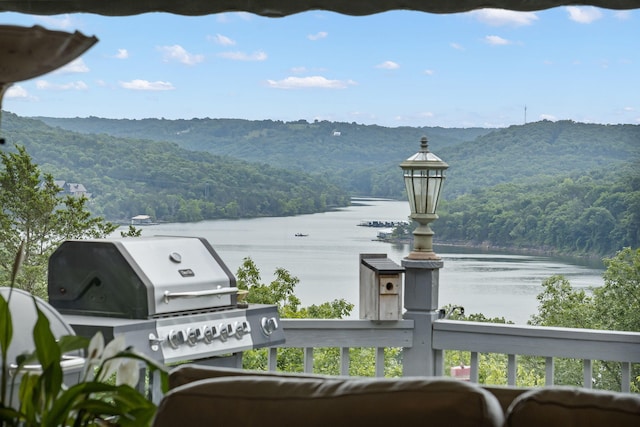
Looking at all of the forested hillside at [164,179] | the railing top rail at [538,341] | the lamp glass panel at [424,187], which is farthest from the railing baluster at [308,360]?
the forested hillside at [164,179]

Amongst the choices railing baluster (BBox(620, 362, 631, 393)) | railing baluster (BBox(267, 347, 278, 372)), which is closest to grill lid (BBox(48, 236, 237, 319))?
railing baluster (BBox(267, 347, 278, 372))

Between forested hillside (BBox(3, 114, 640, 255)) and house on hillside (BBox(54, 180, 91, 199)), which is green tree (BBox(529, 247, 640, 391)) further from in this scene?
house on hillside (BBox(54, 180, 91, 199))

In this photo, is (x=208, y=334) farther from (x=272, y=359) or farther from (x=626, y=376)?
(x=626, y=376)

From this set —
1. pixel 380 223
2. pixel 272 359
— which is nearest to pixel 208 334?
pixel 272 359

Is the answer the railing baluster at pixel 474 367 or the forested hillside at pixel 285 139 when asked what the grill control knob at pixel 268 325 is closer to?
the railing baluster at pixel 474 367

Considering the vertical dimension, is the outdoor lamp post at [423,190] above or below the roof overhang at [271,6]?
below

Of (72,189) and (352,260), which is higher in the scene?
(72,189)

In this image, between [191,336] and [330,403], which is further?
[191,336]

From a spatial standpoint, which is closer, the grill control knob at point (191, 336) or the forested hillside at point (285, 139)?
the grill control knob at point (191, 336)
